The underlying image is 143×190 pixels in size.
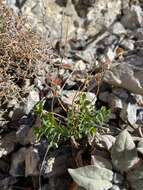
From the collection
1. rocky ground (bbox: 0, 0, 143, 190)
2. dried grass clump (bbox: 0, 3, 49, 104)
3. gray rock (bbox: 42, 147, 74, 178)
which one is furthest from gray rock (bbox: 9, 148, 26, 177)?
dried grass clump (bbox: 0, 3, 49, 104)

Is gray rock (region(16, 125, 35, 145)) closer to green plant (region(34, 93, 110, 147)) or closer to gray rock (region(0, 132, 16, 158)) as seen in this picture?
gray rock (region(0, 132, 16, 158))

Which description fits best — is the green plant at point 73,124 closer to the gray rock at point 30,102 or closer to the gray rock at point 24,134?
the gray rock at point 24,134

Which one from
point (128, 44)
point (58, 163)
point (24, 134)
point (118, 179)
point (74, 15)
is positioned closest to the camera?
point (118, 179)

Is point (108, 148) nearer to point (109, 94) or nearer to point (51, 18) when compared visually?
point (109, 94)

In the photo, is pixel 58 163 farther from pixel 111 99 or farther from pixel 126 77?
pixel 126 77

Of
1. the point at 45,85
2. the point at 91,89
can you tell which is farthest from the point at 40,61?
the point at 91,89

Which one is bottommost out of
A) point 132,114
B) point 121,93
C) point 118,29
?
point 132,114

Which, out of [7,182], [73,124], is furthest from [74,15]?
[7,182]
